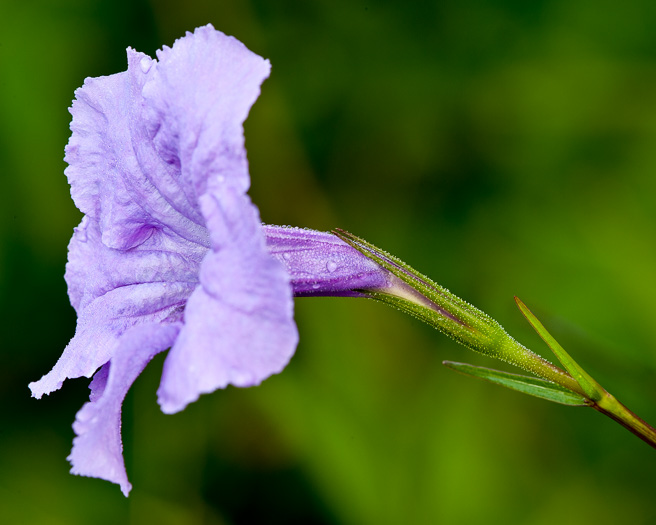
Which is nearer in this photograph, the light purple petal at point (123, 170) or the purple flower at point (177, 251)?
the purple flower at point (177, 251)

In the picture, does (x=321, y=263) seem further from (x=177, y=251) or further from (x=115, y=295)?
(x=115, y=295)

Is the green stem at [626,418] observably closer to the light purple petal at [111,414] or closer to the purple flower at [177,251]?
the purple flower at [177,251]

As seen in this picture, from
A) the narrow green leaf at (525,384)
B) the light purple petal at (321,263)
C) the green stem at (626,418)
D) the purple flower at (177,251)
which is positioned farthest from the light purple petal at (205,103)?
the green stem at (626,418)

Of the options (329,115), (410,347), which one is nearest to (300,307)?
(410,347)

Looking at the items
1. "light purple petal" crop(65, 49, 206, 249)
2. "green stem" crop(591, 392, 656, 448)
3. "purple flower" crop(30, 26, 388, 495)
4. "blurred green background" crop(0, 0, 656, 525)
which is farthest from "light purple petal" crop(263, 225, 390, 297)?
"blurred green background" crop(0, 0, 656, 525)

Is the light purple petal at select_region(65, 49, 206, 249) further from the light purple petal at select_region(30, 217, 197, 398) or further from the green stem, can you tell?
the green stem

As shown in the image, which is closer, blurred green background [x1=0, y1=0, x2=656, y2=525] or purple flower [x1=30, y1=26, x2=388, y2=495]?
purple flower [x1=30, y1=26, x2=388, y2=495]
